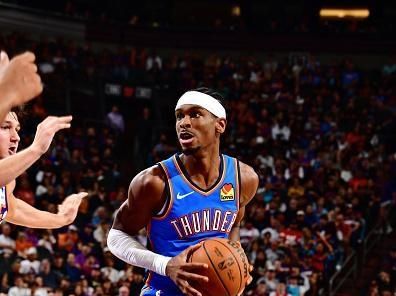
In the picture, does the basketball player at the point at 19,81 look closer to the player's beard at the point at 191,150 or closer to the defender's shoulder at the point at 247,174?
the player's beard at the point at 191,150

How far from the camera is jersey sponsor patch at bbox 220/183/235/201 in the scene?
17.3ft

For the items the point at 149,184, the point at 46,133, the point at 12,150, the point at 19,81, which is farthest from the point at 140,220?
the point at 19,81

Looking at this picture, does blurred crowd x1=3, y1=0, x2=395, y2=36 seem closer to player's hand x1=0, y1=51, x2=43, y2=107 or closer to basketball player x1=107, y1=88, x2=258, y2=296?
basketball player x1=107, y1=88, x2=258, y2=296

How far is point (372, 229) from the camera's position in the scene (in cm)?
1477

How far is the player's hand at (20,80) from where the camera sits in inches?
141

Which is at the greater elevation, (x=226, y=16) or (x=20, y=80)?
(x=226, y=16)

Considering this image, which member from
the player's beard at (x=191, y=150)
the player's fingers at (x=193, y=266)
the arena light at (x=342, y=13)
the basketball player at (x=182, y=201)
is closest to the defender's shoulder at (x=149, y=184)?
the basketball player at (x=182, y=201)

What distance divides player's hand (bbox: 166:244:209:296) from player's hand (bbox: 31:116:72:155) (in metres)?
1.12

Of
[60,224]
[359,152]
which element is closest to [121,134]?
[359,152]

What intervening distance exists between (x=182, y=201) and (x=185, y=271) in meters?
0.59

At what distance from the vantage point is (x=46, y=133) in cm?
422

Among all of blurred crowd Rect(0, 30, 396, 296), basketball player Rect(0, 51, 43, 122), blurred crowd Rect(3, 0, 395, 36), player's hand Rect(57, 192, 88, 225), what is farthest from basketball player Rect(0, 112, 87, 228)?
blurred crowd Rect(3, 0, 395, 36)

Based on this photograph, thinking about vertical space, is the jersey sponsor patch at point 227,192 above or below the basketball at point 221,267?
above

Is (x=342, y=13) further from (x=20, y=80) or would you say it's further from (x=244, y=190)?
(x=20, y=80)
